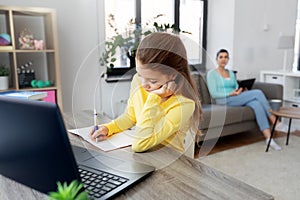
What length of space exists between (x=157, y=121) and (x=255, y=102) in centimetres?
250

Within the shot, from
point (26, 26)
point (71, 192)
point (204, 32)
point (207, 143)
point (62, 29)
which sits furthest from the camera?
point (204, 32)

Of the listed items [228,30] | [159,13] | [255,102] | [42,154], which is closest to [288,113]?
[255,102]

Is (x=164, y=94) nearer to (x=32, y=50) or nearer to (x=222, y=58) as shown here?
(x=32, y=50)

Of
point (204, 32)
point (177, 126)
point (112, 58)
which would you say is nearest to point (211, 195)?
point (177, 126)

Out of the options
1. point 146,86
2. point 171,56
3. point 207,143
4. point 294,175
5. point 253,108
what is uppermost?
point 171,56

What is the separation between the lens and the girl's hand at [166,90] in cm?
99

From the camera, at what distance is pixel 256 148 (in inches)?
119

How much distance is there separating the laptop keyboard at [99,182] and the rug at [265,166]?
5.40ft

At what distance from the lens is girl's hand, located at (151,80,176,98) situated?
0.99m

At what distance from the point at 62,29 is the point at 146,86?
89.6 inches

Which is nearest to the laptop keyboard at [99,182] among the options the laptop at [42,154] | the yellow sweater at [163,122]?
the laptop at [42,154]

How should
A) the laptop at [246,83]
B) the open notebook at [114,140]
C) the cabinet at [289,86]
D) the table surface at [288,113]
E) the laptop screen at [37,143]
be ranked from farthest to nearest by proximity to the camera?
the cabinet at [289,86], the laptop at [246,83], the table surface at [288,113], the open notebook at [114,140], the laptop screen at [37,143]

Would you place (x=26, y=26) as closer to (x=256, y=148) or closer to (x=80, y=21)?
(x=80, y=21)

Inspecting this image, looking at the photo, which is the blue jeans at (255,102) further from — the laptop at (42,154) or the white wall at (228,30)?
the laptop at (42,154)
